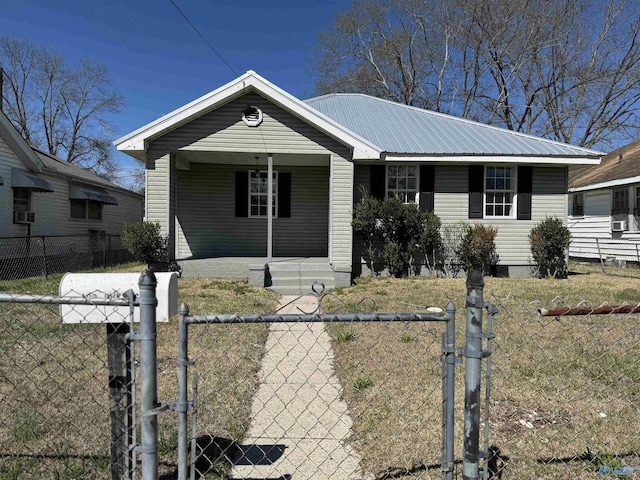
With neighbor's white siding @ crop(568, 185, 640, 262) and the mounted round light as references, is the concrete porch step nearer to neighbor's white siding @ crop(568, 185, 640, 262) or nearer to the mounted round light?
the mounted round light

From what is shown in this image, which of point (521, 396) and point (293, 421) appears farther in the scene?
point (521, 396)

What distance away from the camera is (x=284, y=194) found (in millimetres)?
13133

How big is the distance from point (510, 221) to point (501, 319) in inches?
253

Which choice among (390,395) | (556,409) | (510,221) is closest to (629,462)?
(556,409)

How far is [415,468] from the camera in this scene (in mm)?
2723

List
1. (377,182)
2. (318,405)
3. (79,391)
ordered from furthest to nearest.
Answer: (377,182) → (79,391) → (318,405)

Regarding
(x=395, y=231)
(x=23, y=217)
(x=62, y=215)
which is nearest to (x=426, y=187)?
(x=395, y=231)

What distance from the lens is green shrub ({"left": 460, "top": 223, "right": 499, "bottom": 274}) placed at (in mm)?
11266

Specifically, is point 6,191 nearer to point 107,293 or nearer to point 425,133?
point 425,133

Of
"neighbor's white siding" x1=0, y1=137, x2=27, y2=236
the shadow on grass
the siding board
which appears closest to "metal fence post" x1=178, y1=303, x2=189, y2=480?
the shadow on grass

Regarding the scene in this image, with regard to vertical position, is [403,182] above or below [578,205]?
below

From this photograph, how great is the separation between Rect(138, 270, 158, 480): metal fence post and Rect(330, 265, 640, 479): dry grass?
1.46 metres

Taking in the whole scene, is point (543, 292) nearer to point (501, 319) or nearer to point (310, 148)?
point (501, 319)

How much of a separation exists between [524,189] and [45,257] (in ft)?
42.6
